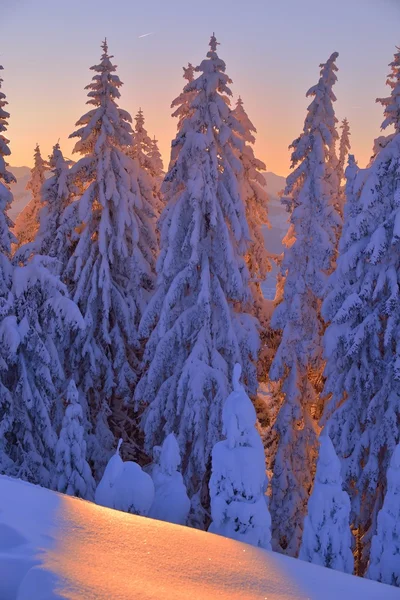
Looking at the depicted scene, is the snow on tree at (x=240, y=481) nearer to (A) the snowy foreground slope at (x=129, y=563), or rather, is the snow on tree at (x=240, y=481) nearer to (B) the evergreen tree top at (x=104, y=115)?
(A) the snowy foreground slope at (x=129, y=563)

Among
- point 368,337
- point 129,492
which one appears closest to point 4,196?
point 129,492

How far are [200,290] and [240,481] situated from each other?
24.3 ft

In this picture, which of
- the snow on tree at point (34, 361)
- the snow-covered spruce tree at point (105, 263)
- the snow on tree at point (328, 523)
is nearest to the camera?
the snow on tree at point (328, 523)

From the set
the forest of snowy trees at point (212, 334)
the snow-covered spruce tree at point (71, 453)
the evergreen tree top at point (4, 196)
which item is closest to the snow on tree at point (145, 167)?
the forest of snowy trees at point (212, 334)

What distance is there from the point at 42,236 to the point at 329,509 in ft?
46.9

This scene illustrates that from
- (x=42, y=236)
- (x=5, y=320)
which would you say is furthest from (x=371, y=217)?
(x=42, y=236)

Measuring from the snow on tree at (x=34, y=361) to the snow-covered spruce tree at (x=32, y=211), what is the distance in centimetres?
1323

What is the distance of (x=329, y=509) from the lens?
32.6 ft

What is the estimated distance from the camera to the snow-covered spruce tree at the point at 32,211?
27.3m

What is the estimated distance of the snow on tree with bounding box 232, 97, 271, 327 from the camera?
62.6ft

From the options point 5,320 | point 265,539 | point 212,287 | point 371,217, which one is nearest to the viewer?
point 265,539

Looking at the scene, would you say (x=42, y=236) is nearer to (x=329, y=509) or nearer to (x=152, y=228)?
(x=152, y=228)

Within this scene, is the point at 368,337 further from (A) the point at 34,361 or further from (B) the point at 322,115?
(A) the point at 34,361

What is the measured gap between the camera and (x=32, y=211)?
28453 mm
